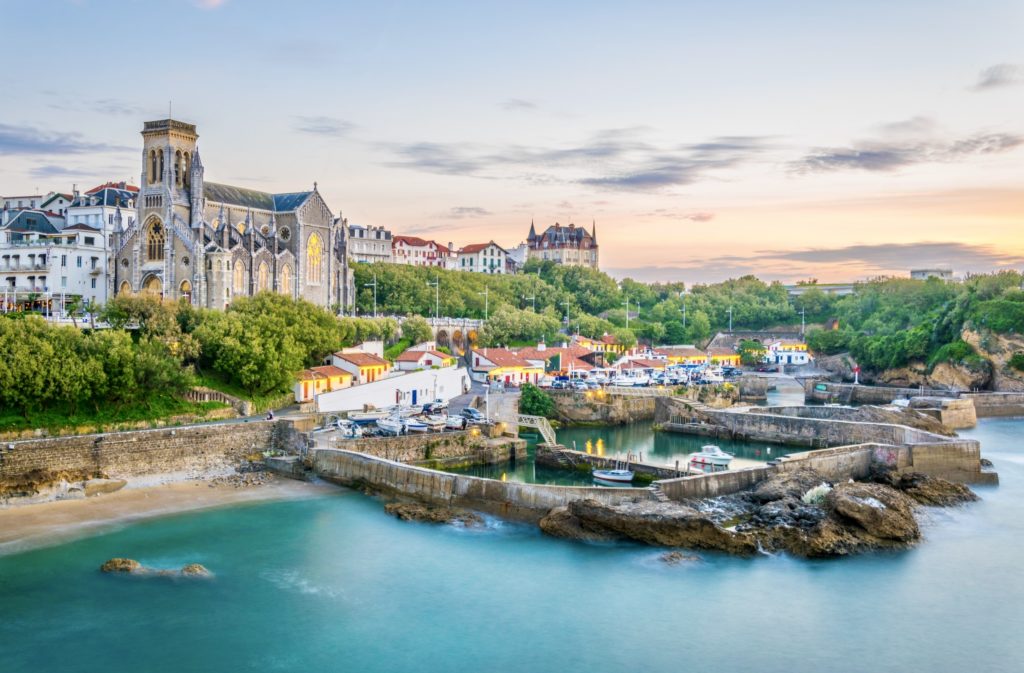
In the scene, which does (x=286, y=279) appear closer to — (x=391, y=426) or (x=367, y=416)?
(x=367, y=416)

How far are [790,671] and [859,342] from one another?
68512 mm

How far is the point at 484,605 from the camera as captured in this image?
75.2 ft

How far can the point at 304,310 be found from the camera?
47.4m

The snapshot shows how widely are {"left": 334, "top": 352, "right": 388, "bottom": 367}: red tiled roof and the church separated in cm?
698

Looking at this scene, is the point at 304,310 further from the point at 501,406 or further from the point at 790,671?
the point at 790,671

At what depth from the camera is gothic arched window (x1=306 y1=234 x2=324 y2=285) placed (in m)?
65.3

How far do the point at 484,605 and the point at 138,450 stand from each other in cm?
1631

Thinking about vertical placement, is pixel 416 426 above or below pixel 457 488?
above

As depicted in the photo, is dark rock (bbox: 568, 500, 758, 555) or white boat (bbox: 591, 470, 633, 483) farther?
white boat (bbox: 591, 470, 633, 483)

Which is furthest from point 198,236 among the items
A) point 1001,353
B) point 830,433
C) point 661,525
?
point 1001,353

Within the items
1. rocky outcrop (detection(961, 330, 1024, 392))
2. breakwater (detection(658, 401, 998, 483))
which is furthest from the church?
rocky outcrop (detection(961, 330, 1024, 392))

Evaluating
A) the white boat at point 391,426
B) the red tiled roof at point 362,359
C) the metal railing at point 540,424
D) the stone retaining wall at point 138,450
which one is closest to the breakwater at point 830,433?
the metal railing at point 540,424

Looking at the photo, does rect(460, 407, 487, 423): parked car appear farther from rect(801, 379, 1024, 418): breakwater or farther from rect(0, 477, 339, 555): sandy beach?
→ rect(801, 379, 1024, 418): breakwater

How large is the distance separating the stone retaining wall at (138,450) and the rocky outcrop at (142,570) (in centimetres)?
738
